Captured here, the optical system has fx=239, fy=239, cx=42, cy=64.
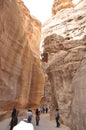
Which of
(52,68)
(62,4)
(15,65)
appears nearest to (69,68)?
(52,68)

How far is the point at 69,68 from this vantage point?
19.4 meters

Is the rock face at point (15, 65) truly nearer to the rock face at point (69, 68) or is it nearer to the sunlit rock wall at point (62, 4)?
the rock face at point (69, 68)

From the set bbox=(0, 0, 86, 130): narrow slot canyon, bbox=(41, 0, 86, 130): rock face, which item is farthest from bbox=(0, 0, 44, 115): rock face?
bbox=(41, 0, 86, 130): rock face

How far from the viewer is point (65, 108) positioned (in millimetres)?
19672

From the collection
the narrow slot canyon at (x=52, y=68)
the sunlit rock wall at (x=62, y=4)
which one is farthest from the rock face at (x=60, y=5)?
the narrow slot canyon at (x=52, y=68)

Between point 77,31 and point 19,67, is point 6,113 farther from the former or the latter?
point 77,31

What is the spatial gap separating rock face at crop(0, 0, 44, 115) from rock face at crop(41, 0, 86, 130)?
3.08m

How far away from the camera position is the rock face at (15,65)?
19.8 meters

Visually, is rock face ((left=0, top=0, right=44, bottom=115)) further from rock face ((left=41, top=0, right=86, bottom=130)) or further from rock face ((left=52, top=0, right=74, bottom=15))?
rock face ((left=52, top=0, right=74, bottom=15))

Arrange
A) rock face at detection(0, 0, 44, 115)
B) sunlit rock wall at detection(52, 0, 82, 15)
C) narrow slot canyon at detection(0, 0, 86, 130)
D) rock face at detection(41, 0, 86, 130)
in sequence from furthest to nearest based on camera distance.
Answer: sunlit rock wall at detection(52, 0, 82, 15)
rock face at detection(0, 0, 44, 115)
narrow slot canyon at detection(0, 0, 86, 130)
rock face at detection(41, 0, 86, 130)

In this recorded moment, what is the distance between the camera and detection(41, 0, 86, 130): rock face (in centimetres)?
1266

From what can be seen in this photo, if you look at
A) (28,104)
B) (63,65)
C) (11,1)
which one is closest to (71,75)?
(63,65)

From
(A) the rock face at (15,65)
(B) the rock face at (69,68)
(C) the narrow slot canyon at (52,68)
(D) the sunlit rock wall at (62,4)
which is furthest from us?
(D) the sunlit rock wall at (62,4)

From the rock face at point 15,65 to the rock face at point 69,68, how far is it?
121 inches
